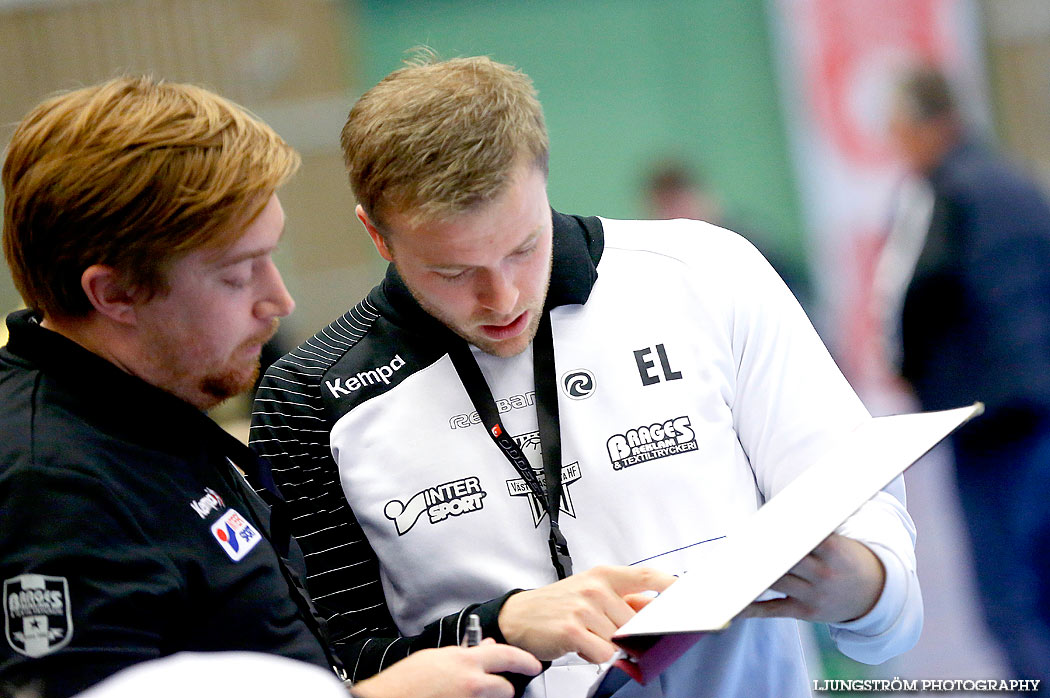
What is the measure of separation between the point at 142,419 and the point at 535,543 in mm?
653

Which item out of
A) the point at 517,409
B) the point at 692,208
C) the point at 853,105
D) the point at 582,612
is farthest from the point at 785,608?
the point at 853,105

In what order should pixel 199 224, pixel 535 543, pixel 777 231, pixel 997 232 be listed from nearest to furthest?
pixel 199 224
pixel 535 543
pixel 997 232
pixel 777 231

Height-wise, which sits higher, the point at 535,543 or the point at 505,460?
the point at 505,460

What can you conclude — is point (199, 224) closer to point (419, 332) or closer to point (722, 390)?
point (419, 332)

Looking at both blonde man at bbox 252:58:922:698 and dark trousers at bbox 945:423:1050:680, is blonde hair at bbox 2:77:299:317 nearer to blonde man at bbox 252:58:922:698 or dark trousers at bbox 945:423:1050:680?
blonde man at bbox 252:58:922:698

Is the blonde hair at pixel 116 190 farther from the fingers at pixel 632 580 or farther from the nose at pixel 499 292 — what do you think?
the fingers at pixel 632 580

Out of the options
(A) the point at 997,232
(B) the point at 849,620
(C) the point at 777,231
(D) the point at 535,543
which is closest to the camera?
(B) the point at 849,620

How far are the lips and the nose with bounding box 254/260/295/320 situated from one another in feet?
1.19

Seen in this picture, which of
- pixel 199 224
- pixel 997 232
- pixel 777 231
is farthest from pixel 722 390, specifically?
pixel 777 231

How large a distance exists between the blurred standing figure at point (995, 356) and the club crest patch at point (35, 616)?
3.65 meters

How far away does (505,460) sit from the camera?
Answer: 5.88ft

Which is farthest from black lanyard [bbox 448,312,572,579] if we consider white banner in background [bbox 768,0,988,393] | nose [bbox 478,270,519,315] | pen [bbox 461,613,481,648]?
white banner in background [bbox 768,0,988,393]

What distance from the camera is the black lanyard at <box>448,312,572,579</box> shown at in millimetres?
1727

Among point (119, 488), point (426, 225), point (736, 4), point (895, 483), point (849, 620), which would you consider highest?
point (736, 4)
